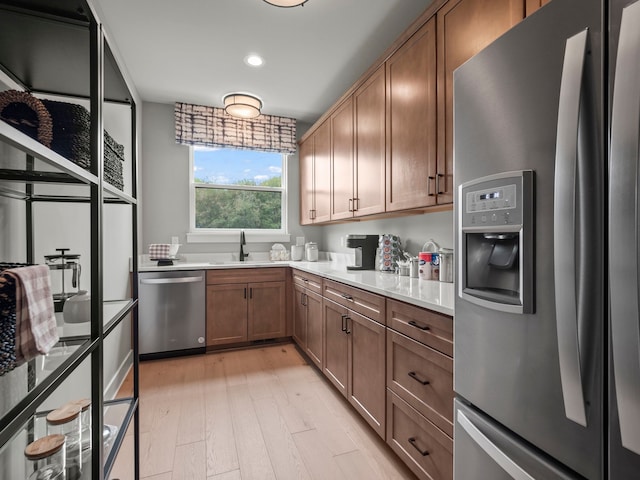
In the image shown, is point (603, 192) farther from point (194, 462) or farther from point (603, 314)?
point (194, 462)

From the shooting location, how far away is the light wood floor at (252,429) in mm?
1617

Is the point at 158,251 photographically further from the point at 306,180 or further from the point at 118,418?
the point at 118,418

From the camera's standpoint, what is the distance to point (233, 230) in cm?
402

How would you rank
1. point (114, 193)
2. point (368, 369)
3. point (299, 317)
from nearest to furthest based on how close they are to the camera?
point (114, 193), point (368, 369), point (299, 317)

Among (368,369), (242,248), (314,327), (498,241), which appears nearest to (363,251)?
(314,327)

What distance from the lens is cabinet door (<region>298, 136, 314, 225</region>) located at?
12.3 ft

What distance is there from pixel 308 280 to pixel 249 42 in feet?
6.57

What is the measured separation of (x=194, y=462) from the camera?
167 cm

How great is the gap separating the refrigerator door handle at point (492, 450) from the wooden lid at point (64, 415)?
1.25 meters

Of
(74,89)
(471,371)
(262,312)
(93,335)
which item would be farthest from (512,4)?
(262,312)

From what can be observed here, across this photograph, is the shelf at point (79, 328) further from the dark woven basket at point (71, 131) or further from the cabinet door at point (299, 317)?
the cabinet door at point (299, 317)

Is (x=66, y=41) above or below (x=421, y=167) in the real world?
above

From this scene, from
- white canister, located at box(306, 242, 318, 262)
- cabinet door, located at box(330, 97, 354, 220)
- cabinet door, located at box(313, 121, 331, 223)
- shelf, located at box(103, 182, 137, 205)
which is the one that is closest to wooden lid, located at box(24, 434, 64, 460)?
shelf, located at box(103, 182, 137, 205)

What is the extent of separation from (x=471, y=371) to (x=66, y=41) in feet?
5.35
